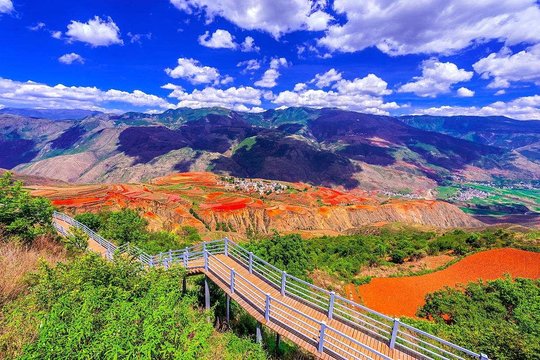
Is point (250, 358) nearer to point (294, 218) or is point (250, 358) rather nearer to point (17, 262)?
point (17, 262)

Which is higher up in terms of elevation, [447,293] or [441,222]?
[447,293]

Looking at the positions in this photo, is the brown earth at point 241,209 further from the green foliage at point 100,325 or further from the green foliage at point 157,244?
the green foliage at point 100,325

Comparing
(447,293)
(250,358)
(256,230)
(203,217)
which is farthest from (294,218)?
(250,358)

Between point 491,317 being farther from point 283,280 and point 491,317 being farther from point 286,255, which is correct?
point 283,280

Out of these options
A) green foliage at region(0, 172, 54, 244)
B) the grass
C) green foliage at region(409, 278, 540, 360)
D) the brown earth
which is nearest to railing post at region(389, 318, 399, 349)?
green foliage at region(409, 278, 540, 360)

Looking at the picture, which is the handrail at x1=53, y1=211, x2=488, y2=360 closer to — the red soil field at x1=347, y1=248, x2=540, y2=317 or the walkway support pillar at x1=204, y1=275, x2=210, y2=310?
the walkway support pillar at x1=204, y1=275, x2=210, y2=310

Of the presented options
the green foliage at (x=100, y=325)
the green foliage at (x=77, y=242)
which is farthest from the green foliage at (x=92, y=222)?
the green foliage at (x=100, y=325)
